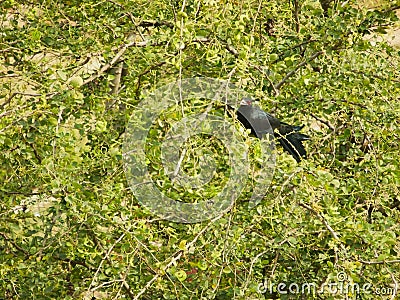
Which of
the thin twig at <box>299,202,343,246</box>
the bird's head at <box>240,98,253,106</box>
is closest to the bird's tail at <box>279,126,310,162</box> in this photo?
the bird's head at <box>240,98,253,106</box>

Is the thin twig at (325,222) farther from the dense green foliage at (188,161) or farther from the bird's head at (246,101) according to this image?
the bird's head at (246,101)

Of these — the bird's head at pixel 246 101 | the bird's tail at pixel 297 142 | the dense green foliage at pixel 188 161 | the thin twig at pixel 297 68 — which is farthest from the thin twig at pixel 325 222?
the thin twig at pixel 297 68

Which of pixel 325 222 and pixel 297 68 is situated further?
pixel 297 68

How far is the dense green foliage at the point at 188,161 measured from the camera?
1719 millimetres

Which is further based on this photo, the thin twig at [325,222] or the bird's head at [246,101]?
the bird's head at [246,101]

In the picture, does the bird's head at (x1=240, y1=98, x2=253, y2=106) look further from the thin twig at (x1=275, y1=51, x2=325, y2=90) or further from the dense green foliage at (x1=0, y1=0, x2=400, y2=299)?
the thin twig at (x1=275, y1=51, x2=325, y2=90)

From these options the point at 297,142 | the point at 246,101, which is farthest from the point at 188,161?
the point at 297,142

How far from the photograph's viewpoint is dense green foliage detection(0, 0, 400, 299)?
1719mm

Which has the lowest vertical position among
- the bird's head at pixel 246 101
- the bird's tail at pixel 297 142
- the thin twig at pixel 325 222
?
the bird's tail at pixel 297 142

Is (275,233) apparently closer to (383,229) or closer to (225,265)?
(225,265)

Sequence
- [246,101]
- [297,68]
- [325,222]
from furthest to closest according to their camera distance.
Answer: [297,68]
[246,101]
[325,222]

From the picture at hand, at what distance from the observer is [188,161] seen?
5.57 feet

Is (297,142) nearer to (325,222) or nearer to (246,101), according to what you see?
(246,101)

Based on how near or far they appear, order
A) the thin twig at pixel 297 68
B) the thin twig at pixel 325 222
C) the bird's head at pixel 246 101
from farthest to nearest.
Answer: the thin twig at pixel 297 68 < the bird's head at pixel 246 101 < the thin twig at pixel 325 222
